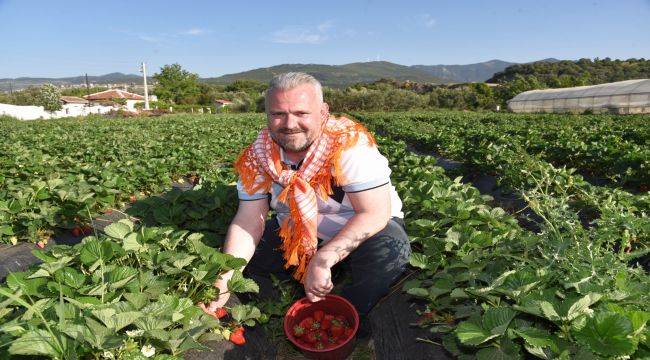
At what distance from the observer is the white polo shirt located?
2414 millimetres

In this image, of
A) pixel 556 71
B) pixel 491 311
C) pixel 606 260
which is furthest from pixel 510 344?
pixel 556 71

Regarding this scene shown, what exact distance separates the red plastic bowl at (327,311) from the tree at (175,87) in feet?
256

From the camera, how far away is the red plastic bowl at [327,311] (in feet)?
7.10

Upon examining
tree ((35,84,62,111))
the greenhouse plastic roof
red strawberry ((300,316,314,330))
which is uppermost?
tree ((35,84,62,111))

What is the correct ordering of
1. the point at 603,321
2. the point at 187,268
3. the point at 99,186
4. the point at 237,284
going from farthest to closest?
the point at 99,186
the point at 187,268
the point at 237,284
the point at 603,321

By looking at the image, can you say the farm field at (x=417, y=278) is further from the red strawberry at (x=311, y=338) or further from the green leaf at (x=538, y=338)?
the red strawberry at (x=311, y=338)

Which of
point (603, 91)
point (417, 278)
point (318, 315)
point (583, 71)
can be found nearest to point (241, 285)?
point (318, 315)

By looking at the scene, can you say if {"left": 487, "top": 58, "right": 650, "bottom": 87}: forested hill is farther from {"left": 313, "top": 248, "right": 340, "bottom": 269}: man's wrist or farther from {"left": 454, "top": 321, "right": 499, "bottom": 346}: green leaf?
{"left": 454, "top": 321, "right": 499, "bottom": 346}: green leaf

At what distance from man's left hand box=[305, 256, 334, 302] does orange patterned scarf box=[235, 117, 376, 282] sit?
0.33 metres

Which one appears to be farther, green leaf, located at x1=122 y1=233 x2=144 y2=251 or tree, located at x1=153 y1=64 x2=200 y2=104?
tree, located at x1=153 y1=64 x2=200 y2=104

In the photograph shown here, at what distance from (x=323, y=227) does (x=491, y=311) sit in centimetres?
148

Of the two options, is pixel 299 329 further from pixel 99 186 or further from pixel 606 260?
pixel 99 186

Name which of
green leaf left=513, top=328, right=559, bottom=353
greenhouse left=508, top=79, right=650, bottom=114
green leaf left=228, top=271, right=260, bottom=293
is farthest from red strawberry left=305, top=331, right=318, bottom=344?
greenhouse left=508, top=79, right=650, bottom=114

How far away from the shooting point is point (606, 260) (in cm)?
158
